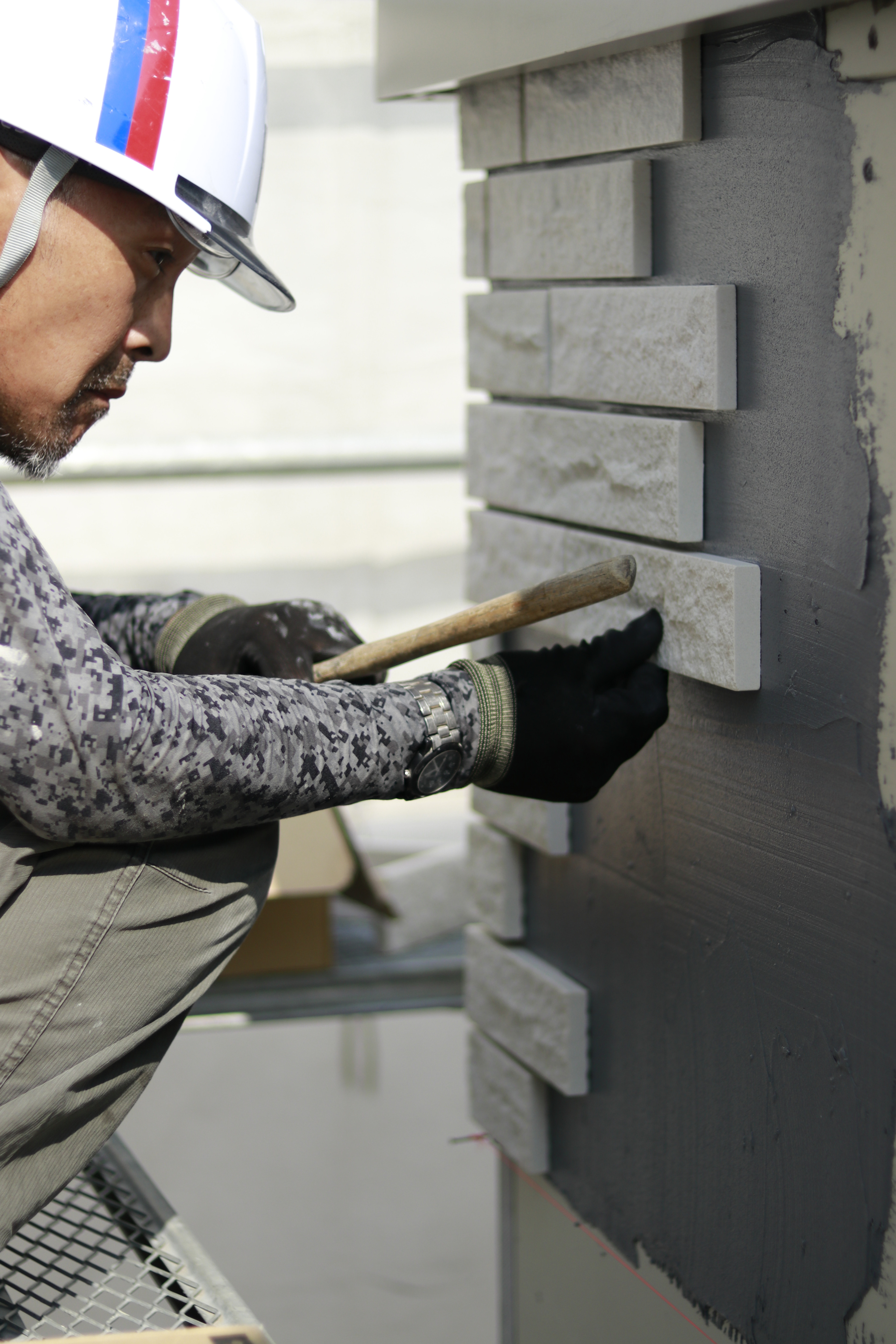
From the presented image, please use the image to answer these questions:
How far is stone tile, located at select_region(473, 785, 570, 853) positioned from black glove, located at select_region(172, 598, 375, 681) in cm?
28

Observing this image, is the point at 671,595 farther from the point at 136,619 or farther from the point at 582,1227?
the point at 582,1227

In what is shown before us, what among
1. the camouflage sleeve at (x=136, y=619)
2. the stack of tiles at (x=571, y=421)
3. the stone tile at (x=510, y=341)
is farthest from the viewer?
the camouflage sleeve at (x=136, y=619)

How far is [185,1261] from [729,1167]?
0.60 m

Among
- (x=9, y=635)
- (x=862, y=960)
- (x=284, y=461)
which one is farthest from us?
(x=284, y=461)

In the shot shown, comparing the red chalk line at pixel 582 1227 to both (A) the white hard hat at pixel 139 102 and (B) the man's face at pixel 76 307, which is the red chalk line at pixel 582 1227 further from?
(A) the white hard hat at pixel 139 102

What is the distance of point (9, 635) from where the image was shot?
1142 mm

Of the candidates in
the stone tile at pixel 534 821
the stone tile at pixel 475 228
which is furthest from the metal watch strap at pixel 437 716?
the stone tile at pixel 475 228

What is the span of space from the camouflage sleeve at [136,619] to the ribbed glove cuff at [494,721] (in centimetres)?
58

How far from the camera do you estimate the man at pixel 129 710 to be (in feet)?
3.90

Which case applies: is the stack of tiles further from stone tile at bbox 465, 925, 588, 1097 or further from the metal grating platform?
the metal grating platform

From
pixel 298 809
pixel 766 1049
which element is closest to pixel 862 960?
pixel 766 1049

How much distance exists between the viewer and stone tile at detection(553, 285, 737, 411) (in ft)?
4.44

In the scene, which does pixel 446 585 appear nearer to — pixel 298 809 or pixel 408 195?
pixel 408 195

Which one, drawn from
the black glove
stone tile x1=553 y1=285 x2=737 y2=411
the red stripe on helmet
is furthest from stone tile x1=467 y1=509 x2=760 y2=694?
the red stripe on helmet
